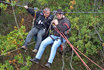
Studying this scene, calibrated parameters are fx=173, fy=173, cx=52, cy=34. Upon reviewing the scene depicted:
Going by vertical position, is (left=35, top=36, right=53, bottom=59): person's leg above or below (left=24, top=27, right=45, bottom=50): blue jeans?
below

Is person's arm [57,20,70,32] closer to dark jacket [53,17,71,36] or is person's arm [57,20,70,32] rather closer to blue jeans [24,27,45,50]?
dark jacket [53,17,71,36]

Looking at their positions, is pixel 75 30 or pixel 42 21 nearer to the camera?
pixel 42 21

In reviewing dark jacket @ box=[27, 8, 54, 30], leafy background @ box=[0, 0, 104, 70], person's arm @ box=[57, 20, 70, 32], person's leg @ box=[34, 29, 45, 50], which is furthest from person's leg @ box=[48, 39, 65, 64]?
leafy background @ box=[0, 0, 104, 70]

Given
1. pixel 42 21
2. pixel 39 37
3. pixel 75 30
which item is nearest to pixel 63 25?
pixel 42 21

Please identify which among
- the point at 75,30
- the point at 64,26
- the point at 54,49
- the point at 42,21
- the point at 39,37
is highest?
the point at 42,21

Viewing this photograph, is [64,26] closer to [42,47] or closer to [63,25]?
[63,25]

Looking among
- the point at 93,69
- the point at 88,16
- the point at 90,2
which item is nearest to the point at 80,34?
the point at 88,16

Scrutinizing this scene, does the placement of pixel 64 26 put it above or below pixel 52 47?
above

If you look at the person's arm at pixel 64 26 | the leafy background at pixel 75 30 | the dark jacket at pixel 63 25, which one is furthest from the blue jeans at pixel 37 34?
the leafy background at pixel 75 30

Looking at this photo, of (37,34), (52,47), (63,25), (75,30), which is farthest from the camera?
(75,30)

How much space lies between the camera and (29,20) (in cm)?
871

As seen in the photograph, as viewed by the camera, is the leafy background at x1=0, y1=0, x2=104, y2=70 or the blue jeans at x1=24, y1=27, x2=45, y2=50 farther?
the leafy background at x1=0, y1=0, x2=104, y2=70

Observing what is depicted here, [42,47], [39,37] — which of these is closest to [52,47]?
[42,47]

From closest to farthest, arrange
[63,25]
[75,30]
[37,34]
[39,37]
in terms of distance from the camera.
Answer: [63,25] → [39,37] → [37,34] → [75,30]
